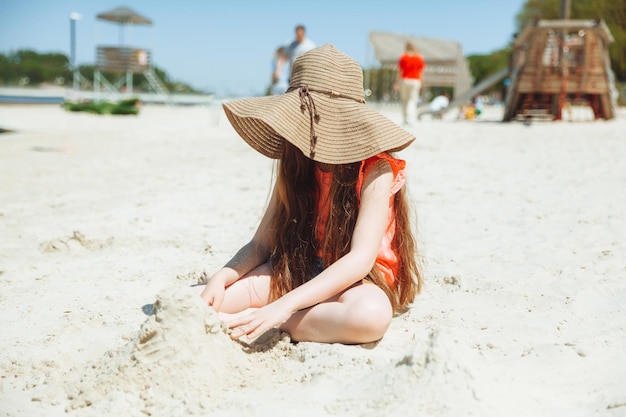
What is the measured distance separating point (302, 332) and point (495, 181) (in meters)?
3.79

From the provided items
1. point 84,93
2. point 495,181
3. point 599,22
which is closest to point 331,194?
point 495,181

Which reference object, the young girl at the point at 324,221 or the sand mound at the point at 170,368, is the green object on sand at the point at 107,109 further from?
the sand mound at the point at 170,368

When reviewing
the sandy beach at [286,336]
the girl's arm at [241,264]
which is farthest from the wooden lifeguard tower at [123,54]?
the girl's arm at [241,264]

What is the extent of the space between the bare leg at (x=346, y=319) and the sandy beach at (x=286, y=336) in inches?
2.1

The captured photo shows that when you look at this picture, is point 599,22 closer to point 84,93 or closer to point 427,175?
point 427,175

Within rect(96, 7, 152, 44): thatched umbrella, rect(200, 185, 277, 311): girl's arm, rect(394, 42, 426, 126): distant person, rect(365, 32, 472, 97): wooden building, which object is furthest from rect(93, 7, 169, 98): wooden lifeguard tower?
rect(200, 185, 277, 311): girl's arm

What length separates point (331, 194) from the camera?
2.34m

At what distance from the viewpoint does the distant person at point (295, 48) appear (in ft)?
28.0

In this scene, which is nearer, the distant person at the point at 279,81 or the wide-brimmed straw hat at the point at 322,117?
the wide-brimmed straw hat at the point at 322,117

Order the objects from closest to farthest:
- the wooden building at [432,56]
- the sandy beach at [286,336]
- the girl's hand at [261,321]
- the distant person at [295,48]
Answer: the sandy beach at [286,336] < the girl's hand at [261,321] < the distant person at [295,48] < the wooden building at [432,56]

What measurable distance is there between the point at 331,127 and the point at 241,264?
0.68 meters

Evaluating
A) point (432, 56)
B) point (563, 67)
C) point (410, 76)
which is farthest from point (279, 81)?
point (432, 56)

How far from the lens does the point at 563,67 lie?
481 inches

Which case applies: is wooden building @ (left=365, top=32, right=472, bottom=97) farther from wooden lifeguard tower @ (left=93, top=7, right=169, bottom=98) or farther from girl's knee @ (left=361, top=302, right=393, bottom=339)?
girl's knee @ (left=361, top=302, right=393, bottom=339)
